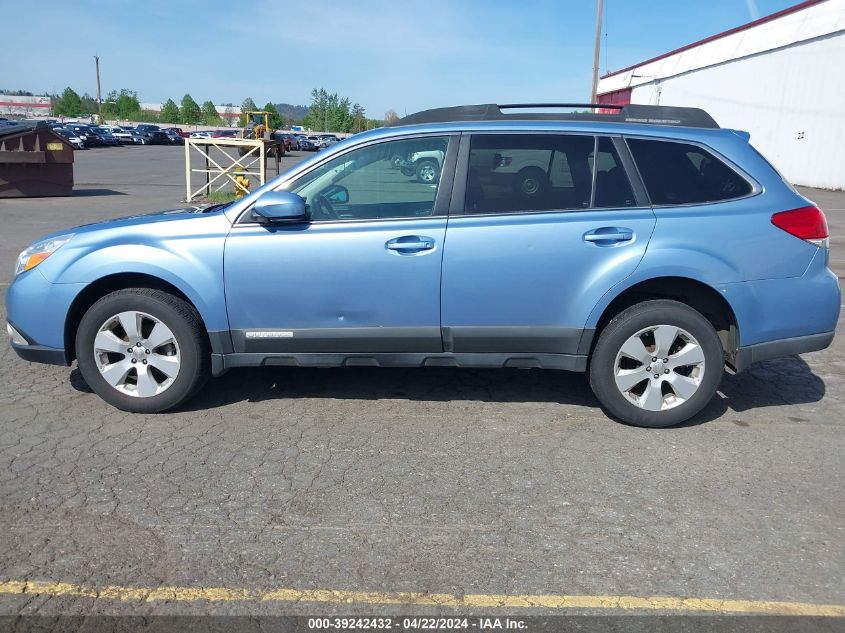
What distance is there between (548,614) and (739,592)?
2.63ft

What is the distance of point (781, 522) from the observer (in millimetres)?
3514

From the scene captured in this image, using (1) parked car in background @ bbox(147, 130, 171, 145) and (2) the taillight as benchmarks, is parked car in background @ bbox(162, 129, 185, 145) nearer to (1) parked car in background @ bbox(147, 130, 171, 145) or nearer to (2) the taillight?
(1) parked car in background @ bbox(147, 130, 171, 145)

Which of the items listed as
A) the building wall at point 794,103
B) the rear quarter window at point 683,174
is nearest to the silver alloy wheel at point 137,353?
the rear quarter window at point 683,174

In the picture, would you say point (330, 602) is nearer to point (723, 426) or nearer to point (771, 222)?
point (723, 426)

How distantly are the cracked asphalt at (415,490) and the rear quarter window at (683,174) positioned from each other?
56.4 inches

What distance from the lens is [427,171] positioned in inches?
183

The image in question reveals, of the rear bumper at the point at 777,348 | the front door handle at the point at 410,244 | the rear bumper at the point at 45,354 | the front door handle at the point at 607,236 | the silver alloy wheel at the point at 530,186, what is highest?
the silver alloy wheel at the point at 530,186

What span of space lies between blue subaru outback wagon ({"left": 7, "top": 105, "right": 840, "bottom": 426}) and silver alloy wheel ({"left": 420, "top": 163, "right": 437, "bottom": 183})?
2 centimetres

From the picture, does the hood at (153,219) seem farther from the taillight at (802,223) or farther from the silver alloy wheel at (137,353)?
the taillight at (802,223)

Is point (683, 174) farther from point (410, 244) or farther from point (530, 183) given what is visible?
point (410, 244)

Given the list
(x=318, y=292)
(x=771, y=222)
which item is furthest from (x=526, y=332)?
(x=771, y=222)

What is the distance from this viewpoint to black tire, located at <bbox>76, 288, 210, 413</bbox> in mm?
4555

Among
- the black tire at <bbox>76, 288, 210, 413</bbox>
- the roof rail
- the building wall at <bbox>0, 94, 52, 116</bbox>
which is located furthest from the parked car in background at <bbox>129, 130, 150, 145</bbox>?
the building wall at <bbox>0, 94, 52, 116</bbox>

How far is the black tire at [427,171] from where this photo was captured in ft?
15.2
